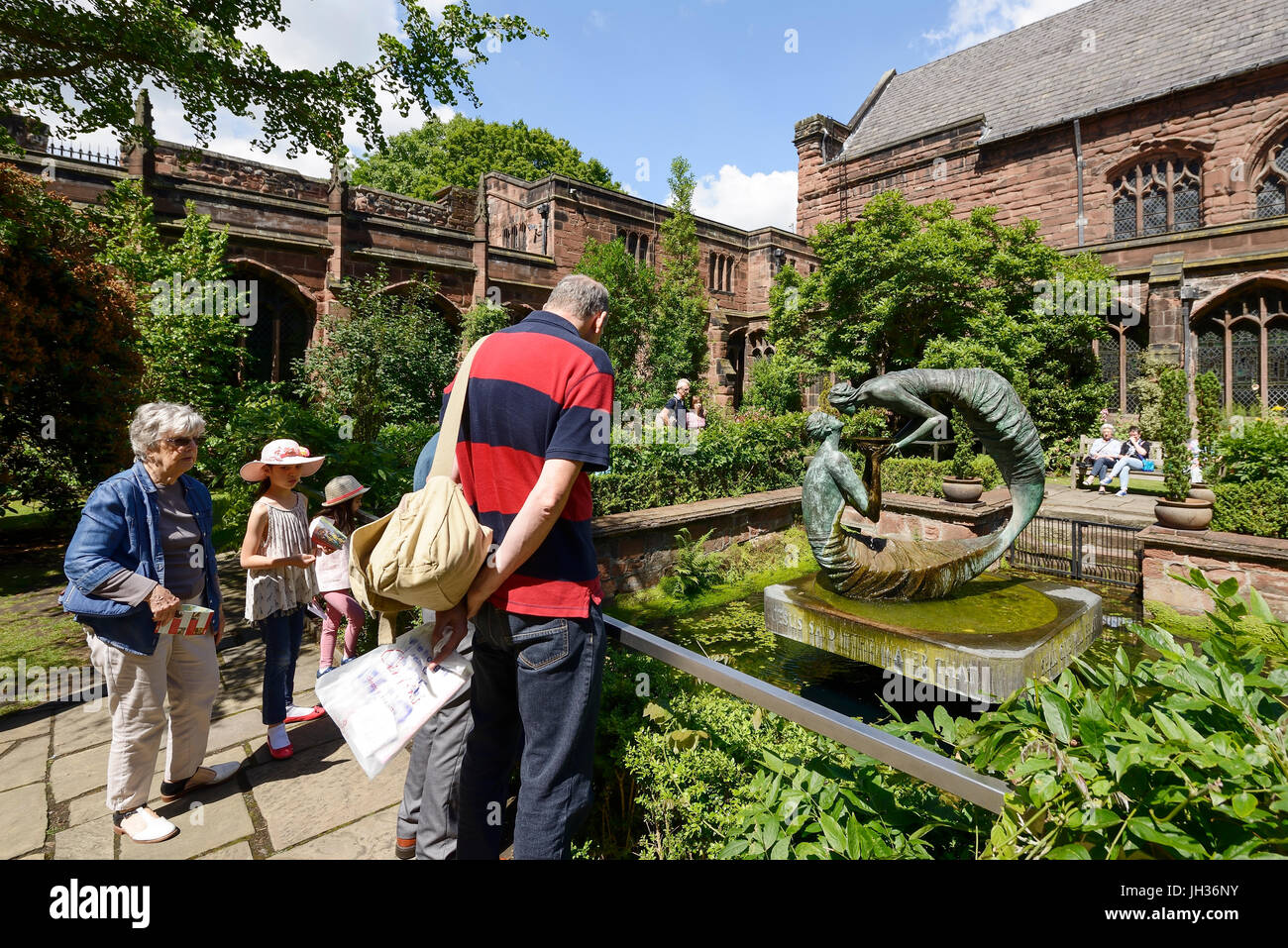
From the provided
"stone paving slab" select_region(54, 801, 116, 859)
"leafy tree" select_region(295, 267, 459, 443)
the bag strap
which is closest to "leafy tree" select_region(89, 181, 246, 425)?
"leafy tree" select_region(295, 267, 459, 443)

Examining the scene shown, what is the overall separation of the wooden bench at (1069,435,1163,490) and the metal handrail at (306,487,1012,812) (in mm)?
16815

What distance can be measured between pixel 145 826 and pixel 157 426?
1711 millimetres

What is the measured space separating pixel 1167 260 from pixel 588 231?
18.0 metres

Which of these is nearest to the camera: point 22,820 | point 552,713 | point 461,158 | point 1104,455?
point 552,713

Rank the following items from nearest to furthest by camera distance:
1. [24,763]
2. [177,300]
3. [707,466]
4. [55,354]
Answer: [24,763] → [55,354] → [707,466] → [177,300]

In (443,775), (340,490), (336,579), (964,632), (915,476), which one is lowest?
(964,632)

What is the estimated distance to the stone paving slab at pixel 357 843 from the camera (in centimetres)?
264

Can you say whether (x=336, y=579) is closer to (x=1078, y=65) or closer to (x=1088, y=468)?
(x=1088, y=468)

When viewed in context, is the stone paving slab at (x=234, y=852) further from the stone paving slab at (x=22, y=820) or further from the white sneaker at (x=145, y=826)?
the stone paving slab at (x=22, y=820)

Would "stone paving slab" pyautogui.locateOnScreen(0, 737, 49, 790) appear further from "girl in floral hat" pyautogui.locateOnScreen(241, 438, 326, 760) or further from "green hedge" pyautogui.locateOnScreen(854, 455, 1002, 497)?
"green hedge" pyautogui.locateOnScreen(854, 455, 1002, 497)

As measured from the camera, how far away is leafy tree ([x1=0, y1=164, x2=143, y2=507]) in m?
7.05

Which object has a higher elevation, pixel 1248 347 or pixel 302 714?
pixel 1248 347

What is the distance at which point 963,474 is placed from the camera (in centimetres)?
1239

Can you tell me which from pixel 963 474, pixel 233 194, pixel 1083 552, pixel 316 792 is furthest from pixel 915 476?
pixel 233 194
